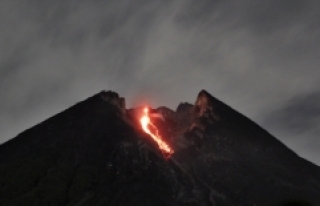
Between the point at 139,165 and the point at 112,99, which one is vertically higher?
the point at 112,99

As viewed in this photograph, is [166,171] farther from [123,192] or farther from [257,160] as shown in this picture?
[257,160]

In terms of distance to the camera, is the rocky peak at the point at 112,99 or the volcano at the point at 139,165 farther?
the rocky peak at the point at 112,99

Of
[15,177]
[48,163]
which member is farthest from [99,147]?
[15,177]

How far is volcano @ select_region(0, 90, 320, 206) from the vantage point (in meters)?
140

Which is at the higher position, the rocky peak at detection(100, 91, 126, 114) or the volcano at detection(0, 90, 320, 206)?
the rocky peak at detection(100, 91, 126, 114)

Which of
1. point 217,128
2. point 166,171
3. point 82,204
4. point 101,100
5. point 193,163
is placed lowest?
point 82,204

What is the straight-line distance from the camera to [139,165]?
152250 millimetres

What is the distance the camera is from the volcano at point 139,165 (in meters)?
140

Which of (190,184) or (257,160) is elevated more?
(257,160)

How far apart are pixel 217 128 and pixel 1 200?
296 ft

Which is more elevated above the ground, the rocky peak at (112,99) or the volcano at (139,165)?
the rocky peak at (112,99)

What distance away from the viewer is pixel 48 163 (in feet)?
513

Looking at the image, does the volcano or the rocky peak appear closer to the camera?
the volcano

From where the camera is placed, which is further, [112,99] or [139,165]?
[112,99]
